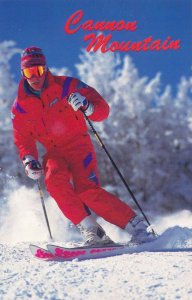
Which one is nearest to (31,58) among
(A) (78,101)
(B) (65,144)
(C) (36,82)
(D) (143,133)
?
(C) (36,82)

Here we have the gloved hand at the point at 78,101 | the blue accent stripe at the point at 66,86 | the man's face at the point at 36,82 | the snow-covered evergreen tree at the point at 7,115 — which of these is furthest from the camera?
the snow-covered evergreen tree at the point at 7,115

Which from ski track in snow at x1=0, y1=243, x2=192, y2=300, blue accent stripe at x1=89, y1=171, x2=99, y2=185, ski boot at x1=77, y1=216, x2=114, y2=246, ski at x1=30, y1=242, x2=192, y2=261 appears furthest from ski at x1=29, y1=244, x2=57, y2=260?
blue accent stripe at x1=89, y1=171, x2=99, y2=185

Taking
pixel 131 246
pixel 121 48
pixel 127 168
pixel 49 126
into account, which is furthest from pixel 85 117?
pixel 127 168

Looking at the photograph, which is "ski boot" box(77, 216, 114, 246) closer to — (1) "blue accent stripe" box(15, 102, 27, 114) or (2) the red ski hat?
(1) "blue accent stripe" box(15, 102, 27, 114)

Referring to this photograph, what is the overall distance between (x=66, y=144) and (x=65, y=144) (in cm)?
1

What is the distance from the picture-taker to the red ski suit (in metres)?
4.88

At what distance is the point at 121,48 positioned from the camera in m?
7.00

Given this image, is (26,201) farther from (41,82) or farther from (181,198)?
(181,198)

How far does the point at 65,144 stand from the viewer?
525 cm

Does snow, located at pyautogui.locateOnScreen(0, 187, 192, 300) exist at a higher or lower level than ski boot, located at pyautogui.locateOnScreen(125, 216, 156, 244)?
lower

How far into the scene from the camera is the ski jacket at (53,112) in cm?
515

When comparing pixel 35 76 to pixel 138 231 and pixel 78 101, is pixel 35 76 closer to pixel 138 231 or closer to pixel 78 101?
pixel 78 101

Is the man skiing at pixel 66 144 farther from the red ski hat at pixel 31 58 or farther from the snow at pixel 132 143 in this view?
the snow at pixel 132 143

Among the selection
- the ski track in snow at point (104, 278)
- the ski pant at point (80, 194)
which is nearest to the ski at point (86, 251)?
the ski track in snow at point (104, 278)
